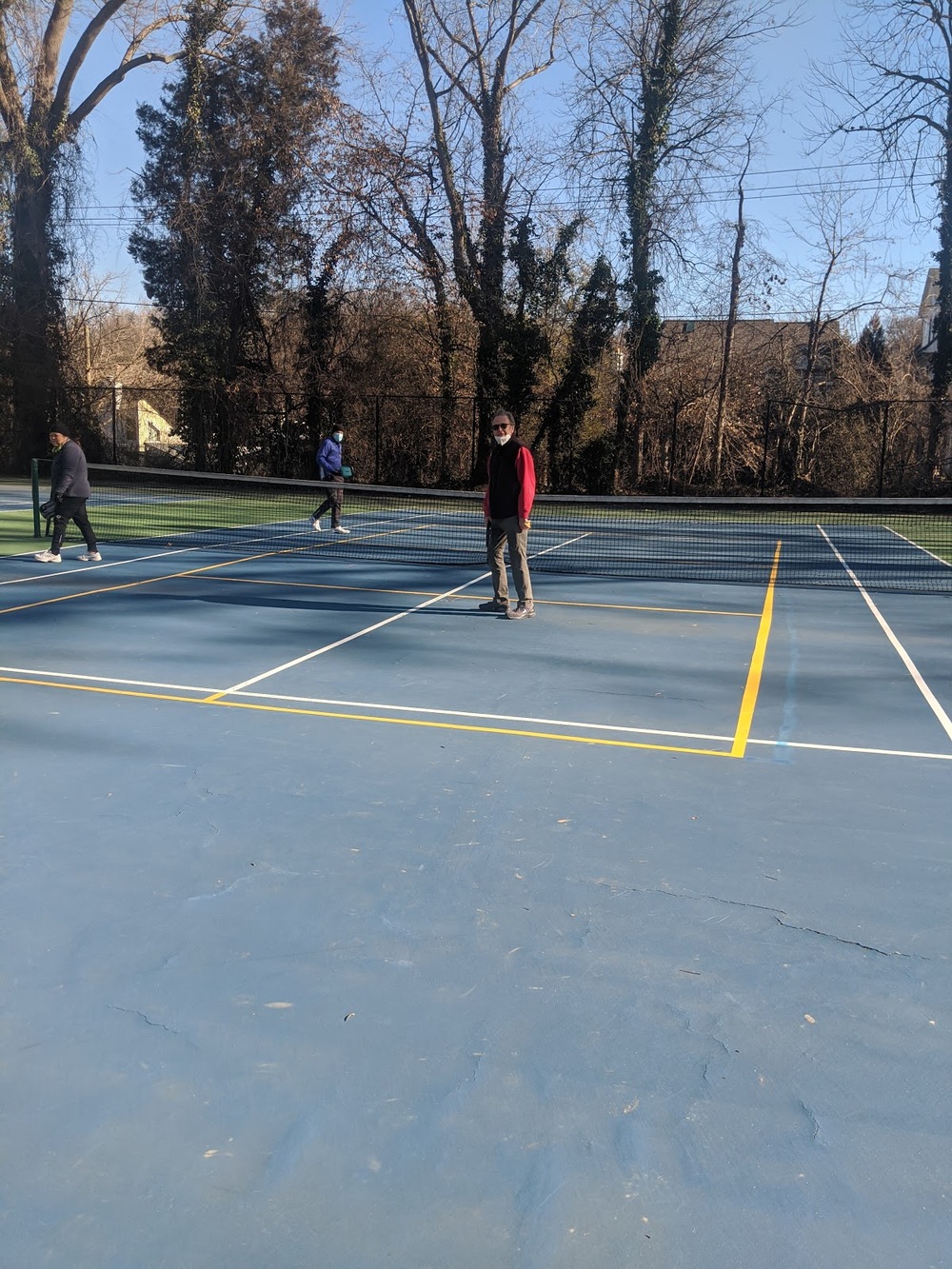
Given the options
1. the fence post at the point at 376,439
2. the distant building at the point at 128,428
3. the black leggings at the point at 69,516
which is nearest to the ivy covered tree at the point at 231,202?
the distant building at the point at 128,428

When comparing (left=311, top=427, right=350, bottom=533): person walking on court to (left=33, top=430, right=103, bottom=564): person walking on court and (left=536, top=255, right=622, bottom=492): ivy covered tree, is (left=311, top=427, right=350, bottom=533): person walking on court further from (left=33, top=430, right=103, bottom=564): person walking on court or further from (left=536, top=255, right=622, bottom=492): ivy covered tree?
(left=536, top=255, right=622, bottom=492): ivy covered tree

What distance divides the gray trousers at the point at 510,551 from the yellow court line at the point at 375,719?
3770 millimetres

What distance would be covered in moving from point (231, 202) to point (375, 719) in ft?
98.9

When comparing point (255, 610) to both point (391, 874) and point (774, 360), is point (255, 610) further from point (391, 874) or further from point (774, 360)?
point (774, 360)

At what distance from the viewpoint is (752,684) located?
8.59 m

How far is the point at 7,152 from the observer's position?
114ft

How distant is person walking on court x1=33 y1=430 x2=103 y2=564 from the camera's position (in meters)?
13.2

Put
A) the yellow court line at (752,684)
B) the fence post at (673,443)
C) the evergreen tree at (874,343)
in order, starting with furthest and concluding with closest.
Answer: the evergreen tree at (874,343) < the fence post at (673,443) < the yellow court line at (752,684)

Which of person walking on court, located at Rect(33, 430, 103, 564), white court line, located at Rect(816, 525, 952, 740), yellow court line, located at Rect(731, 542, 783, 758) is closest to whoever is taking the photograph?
yellow court line, located at Rect(731, 542, 783, 758)

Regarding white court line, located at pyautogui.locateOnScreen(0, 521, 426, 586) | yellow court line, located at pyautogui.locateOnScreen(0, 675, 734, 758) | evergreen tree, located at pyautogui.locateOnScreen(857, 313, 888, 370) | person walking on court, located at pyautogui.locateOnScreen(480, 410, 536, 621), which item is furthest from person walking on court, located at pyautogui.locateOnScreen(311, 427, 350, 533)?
evergreen tree, located at pyautogui.locateOnScreen(857, 313, 888, 370)

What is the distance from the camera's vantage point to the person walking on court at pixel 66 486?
1324cm

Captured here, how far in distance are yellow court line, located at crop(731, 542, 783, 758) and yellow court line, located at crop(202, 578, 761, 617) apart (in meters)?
0.61

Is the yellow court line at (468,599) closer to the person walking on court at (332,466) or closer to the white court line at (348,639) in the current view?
the white court line at (348,639)

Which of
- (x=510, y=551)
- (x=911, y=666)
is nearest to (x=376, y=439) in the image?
(x=510, y=551)
